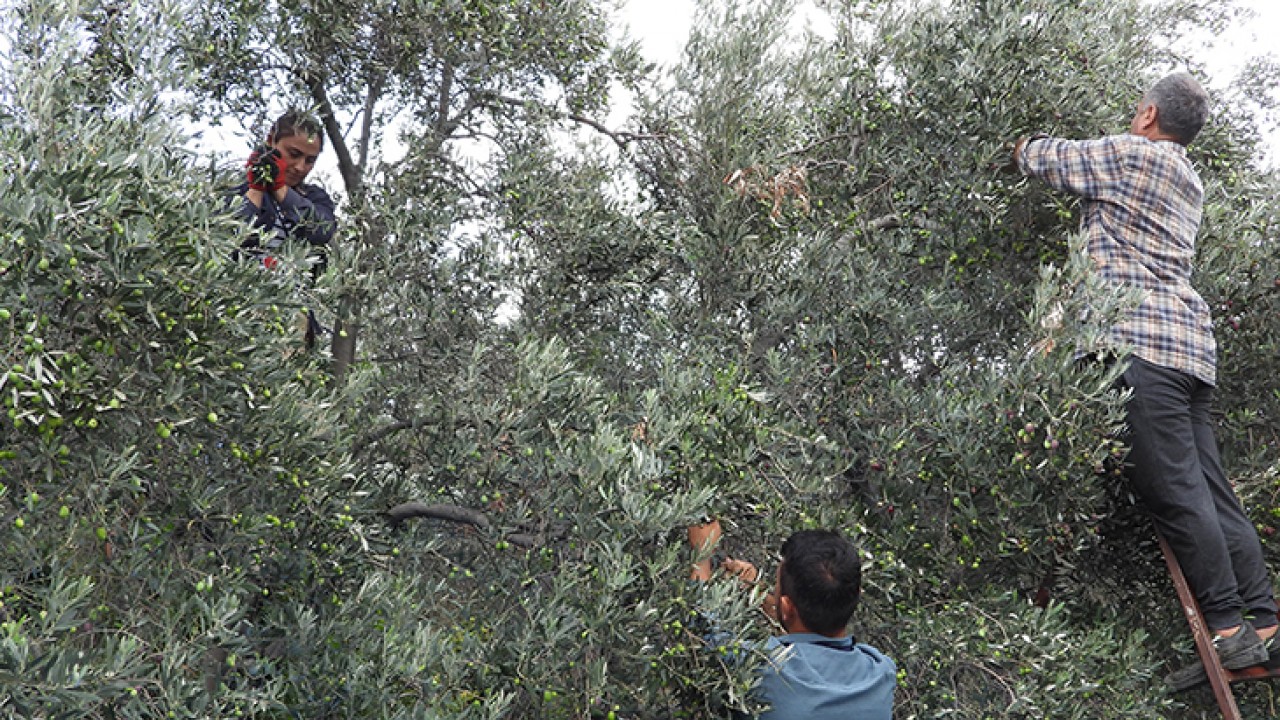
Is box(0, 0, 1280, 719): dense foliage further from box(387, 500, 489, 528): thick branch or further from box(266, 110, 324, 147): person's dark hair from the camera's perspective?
box(266, 110, 324, 147): person's dark hair

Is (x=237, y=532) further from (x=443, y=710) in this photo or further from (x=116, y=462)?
(x=443, y=710)

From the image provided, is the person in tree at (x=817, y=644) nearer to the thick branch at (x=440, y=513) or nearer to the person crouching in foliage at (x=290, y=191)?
the thick branch at (x=440, y=513)

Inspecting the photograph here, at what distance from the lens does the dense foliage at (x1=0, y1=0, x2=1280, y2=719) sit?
3699 millimetres

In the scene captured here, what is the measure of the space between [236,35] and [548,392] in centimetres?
308

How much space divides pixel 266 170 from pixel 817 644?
372cm

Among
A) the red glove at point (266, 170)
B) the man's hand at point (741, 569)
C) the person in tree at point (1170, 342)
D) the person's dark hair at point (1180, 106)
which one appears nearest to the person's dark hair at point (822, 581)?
the man's hand at point (741, 569)

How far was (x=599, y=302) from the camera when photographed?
269 inches

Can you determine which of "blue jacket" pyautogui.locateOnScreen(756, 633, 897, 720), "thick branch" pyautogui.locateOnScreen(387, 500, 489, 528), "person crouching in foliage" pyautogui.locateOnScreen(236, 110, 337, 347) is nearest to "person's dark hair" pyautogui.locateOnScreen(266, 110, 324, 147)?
"person crouching in foliage" pyautogui.locateOnScreen(236, 110, 337, 347)

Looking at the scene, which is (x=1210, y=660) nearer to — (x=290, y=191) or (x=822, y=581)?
(x=822, y=581)

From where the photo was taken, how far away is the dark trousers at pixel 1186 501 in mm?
5348

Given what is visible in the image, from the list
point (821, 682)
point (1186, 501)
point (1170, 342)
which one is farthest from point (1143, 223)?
point (821, 682)

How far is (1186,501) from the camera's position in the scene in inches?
211

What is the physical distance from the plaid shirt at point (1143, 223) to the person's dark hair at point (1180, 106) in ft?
0.68

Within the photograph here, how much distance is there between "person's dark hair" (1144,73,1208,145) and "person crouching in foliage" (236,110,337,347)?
452cm
